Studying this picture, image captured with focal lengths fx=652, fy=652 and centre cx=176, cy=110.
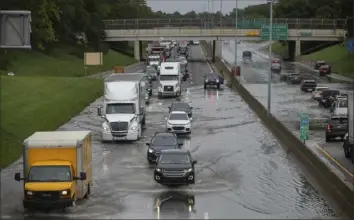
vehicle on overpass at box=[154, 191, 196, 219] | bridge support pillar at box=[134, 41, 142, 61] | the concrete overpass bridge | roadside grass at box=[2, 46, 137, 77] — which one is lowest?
vehicle on overpass at box=[154, 191, 196, 219]

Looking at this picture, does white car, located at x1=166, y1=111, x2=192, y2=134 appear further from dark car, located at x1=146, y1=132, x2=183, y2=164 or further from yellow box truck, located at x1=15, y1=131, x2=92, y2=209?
yellow box truck, located at x1=15, y1=131, x2=92, y2=209

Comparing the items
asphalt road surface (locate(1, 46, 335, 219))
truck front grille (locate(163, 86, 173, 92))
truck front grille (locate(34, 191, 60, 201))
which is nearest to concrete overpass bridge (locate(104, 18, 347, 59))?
truck front grille (locate(163, 86, 173, 92))

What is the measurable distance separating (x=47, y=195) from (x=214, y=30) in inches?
3772

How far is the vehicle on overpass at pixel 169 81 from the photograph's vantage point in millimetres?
68000

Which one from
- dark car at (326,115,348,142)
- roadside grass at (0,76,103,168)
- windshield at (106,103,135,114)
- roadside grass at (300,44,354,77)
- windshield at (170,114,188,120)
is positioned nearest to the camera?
roadside grass at (0,76,103,168)

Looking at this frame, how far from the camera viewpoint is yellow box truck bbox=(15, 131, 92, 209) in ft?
73.2

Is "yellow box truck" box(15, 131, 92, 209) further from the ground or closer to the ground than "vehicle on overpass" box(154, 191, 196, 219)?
further from the ground

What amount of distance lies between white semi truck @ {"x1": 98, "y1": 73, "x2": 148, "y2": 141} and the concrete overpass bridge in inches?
2830

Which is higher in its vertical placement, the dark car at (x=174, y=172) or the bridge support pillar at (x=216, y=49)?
the bridge support pillar at (x=216, y=49)

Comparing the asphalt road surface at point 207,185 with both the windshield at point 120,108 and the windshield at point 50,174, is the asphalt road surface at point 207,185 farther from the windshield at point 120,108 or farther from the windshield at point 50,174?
the windshield at point 120,108

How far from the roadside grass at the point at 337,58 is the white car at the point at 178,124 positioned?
53.7 metres

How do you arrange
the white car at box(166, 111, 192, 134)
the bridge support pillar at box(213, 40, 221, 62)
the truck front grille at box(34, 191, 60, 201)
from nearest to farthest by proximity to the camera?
the truck front grille at box(34, 191, 60, 201), the white car at box(166, 111, 192, 134), the bridge support pillar at box(213, 40, 221, 62)

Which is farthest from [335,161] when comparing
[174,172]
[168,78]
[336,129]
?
[168,78]

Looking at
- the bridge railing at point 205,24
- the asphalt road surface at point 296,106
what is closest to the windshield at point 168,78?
the asphalt road surface at point 296,106
